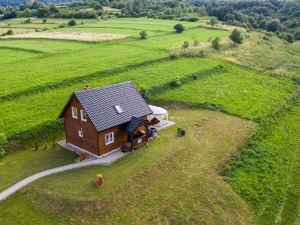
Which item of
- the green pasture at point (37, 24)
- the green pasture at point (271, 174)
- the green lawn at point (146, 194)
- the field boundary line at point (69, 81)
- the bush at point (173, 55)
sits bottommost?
the green pasture at point (271, 174)

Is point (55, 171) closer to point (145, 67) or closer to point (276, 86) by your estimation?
point (145, 67)

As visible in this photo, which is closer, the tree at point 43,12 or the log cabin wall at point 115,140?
the log cabin wall at point 115,140

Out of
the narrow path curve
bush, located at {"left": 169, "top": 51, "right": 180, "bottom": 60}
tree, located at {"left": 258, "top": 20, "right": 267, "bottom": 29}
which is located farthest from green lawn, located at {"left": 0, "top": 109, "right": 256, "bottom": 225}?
tree, located at {"left": 258, "top": 20, "right": 267, "bottom": 29}

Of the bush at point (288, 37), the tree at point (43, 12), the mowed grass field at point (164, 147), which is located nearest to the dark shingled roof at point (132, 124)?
the mowed grass field at point (164, 147)

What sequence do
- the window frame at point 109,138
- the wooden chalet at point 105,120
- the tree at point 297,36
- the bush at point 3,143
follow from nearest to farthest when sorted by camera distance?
the wooden chalet at point 105,120 → the bush at point 3,143 → the window frame at point 109,138 → the tree at point 297,36

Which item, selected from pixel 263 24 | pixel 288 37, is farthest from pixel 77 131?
pixel 263 24

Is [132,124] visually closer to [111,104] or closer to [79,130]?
[111,104]

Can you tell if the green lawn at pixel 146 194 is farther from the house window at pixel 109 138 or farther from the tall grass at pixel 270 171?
the house window at pixel 109 138

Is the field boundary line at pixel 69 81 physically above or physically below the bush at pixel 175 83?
above
